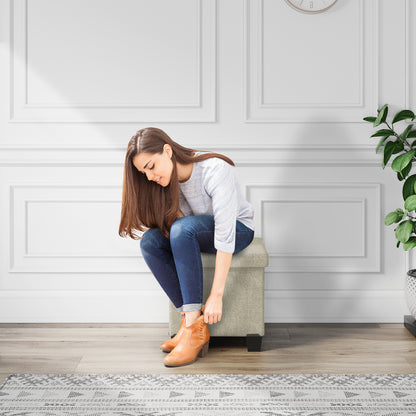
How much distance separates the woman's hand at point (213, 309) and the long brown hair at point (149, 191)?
0.30 m

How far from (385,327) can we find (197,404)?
1.16 meters

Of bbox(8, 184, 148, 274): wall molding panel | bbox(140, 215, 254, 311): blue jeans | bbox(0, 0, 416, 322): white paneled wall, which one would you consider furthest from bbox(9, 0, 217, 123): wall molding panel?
bbox(140, 215, 254, 311): blue jeans

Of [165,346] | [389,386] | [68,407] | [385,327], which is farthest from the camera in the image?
[385,327]

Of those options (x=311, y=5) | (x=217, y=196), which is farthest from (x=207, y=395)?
(x=311, y=5)

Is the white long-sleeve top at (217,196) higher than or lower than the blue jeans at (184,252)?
higher

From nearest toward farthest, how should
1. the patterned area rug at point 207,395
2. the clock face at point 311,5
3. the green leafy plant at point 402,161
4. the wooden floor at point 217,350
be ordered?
the patterned area rug at point 207,395 → the wooden floor at point 217,350 → the green leafy plant at point 402,161 → the clock face at point 311,5

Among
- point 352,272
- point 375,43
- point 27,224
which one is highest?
point 375,43

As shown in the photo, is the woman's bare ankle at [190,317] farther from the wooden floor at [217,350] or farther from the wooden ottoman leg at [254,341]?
the wooden ottoman leg at [254,341]

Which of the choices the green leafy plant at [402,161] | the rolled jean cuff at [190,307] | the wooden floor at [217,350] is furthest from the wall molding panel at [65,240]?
the green leafy plant at [402,161]

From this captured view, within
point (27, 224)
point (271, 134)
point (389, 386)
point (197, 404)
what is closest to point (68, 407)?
point (197, 404)

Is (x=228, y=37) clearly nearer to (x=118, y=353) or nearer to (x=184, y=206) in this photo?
(x=184, y=206)

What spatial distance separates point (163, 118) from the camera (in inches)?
90.4

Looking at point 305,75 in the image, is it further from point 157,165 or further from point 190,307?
point 190,307

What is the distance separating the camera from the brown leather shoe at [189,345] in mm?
1726
